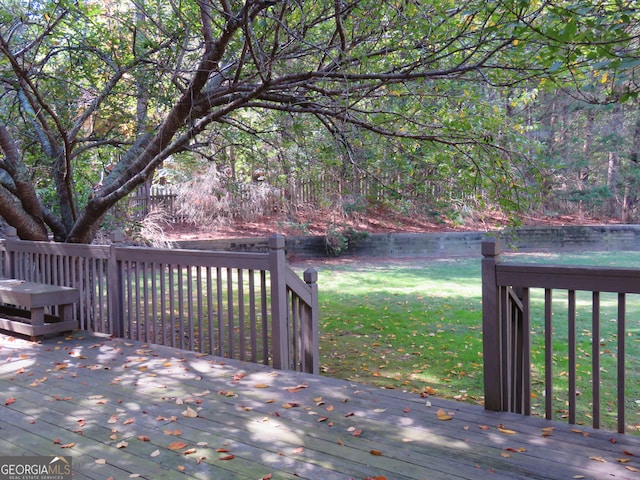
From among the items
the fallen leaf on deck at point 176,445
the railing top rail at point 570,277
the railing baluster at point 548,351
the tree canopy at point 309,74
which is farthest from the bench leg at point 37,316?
the railing baluster at point 548,351

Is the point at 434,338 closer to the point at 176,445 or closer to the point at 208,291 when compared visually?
the point at 208,291

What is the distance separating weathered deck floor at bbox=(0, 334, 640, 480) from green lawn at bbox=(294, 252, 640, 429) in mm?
1729

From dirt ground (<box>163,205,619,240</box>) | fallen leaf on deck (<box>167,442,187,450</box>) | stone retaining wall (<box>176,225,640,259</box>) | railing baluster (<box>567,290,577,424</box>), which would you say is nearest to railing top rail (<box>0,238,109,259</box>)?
fallen leaf on deck (<box>167,442,187,450</box>)

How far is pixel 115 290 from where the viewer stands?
577cm

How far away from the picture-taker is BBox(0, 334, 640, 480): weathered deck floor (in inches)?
110

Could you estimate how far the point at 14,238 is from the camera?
705cm

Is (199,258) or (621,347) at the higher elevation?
(199,258)

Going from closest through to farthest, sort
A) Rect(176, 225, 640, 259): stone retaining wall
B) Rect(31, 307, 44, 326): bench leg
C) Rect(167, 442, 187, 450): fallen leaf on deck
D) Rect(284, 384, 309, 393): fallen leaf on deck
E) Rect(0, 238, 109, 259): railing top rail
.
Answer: Rect(167, 442, 187, 450): fallen leaf on deck, Rect(284, 384, 309, 393): fallen leaf on deck, Rect(31, 307, 44, 326): bench leg, Rect(0, 238, 109, 259): railing top rail, Rect(176, 225, 640, 259): stone retaining wall

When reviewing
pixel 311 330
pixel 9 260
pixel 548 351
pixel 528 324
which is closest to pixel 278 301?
pixel 311 330

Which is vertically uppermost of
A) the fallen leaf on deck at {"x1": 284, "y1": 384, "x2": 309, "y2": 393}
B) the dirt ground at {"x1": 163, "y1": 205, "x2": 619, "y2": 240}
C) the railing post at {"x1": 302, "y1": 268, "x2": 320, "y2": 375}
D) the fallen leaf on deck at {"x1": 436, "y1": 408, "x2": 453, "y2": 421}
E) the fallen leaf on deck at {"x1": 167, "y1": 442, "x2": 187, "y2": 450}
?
the dirt ground at {"x1": 163, "y1": 205, "x2": 619, "y2": 240}

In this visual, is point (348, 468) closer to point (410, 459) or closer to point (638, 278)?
point (410, 459)

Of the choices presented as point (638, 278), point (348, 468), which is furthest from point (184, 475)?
point (638, 278)

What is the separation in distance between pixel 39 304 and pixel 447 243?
1485cm

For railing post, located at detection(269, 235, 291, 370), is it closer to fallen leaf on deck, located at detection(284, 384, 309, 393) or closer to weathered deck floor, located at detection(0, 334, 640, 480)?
weathered deck floor, located at detection(0, 334, 640, 480)
